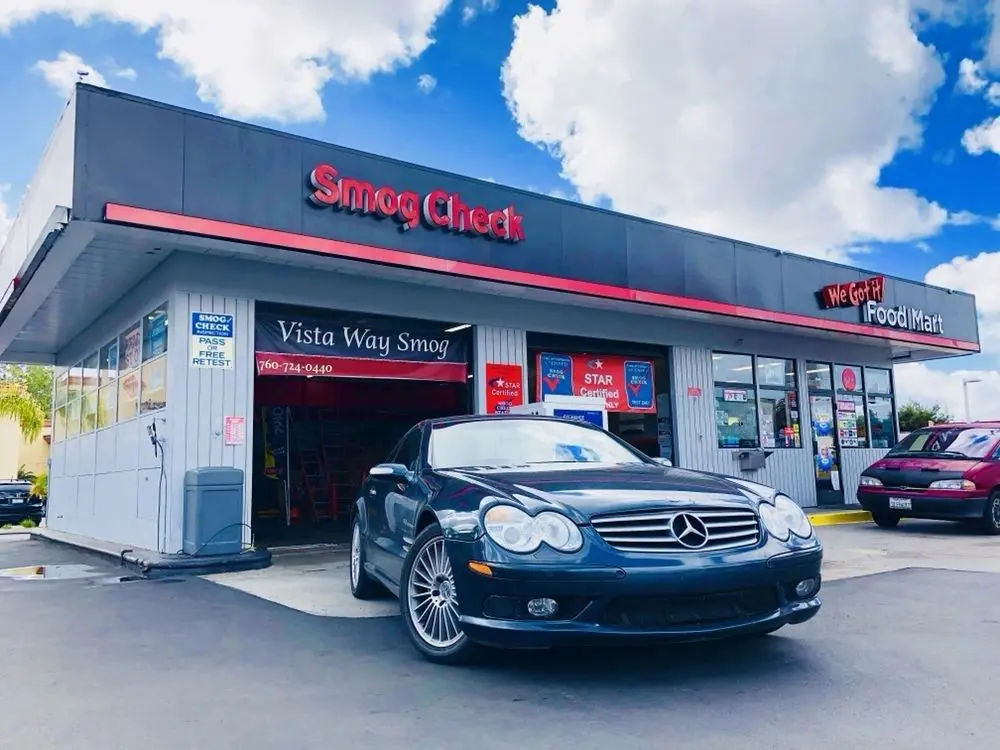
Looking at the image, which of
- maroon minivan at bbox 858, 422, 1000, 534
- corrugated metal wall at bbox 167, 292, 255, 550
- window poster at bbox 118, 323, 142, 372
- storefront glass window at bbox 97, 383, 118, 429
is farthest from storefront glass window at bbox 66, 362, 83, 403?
maroon minivan at bbox 858, 422, 1000, 534

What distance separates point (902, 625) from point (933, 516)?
6.92 meters

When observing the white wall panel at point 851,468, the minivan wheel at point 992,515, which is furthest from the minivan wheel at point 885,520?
the white wall panel at point 851,468

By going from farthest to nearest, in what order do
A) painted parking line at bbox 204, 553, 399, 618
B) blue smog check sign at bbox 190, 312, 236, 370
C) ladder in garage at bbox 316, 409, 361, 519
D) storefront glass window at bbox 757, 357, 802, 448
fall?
ladder in garage at bbox 316, 409, 361, 519, storefront glass window at bbox 757, 357, 802, 448, blue smog check sign at bbox 190, 312, 236, 370, painted parking line at bbox 204, 553, 399, 618

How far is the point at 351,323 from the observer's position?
10.9 meters

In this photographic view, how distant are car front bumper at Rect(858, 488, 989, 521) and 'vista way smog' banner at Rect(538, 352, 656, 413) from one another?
4005 millimetres

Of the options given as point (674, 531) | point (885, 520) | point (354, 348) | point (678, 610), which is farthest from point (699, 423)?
point (678, 610)

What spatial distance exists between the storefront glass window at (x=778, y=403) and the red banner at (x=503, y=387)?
571cm

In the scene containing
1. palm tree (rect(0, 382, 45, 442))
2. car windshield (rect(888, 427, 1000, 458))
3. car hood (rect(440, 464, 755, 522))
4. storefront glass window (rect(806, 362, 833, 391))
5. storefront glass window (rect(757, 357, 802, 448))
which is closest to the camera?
car hood (rect(440, 464, 755, 522))

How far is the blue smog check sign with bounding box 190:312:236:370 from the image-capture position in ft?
30.5

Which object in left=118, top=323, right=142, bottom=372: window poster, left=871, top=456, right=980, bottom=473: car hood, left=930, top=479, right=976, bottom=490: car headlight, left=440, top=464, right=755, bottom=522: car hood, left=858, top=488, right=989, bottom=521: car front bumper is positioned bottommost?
left=858, top=488, right=989, bottom=521: car front bumper

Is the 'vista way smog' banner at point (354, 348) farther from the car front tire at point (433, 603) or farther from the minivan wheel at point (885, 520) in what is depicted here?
the minivan wheel at point (885, 520)

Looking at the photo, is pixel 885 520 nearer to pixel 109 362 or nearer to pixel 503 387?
pixel 503 387

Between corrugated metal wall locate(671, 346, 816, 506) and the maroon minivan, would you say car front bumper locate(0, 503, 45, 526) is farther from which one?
the maroon minivan

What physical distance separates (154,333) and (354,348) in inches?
99.6
